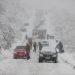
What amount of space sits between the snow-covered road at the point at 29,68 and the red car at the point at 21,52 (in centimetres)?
18

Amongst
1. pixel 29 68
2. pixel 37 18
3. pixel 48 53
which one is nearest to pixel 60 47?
pixel 48 53

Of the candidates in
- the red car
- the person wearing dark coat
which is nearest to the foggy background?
the person wearing dark coat

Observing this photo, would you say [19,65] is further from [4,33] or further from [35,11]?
[35,11]

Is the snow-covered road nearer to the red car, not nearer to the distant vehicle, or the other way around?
the red car

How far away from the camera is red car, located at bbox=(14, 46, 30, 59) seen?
243 inches

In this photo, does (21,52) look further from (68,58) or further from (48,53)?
(68,58)

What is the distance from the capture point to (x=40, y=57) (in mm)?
6637

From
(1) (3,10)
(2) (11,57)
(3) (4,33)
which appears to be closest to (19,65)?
(2) (11,57)

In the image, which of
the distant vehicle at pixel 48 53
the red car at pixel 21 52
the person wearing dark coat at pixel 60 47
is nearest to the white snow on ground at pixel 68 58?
the person wearing dark coat at pixel 60 47

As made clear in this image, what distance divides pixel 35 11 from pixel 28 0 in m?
0.28

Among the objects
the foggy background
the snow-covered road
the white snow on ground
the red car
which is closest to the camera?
the snow-covered road

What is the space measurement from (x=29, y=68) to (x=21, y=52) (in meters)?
1.12

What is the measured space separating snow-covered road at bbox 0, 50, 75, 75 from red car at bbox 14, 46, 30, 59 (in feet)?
0.58

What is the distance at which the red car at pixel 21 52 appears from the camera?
6.18 m
